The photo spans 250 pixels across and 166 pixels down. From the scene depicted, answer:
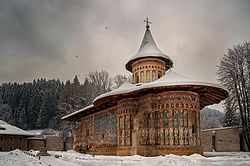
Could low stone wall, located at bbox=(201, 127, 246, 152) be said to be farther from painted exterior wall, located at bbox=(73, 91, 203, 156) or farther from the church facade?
painted exterior wall, located at bbox=(73, 91, 203, 156)

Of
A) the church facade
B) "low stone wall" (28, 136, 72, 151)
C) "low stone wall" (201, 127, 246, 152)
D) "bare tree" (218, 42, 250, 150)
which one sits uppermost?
"bare tree" (218, 42, 250, 150)

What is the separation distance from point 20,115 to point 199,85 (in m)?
75.9

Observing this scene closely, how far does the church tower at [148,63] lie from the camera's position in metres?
26.6

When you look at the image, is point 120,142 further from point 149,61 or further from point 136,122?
point 149,61

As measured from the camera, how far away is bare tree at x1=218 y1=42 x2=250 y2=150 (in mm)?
30172

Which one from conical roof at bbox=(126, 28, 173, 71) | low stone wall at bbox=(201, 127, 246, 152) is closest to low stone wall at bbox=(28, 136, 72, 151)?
low stone wall at bbox=(201, 127, 246, 152)

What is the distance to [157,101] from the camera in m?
20.7

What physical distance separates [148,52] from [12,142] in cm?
3247

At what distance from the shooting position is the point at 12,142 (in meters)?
48.6

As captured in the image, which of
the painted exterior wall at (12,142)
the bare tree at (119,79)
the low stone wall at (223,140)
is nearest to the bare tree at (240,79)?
the low stone wall at (223,140)

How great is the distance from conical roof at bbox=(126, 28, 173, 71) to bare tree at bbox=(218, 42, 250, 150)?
6.46 meters

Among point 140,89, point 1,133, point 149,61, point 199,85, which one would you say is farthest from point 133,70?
point 1,133

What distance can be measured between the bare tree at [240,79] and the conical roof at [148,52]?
6463 mm

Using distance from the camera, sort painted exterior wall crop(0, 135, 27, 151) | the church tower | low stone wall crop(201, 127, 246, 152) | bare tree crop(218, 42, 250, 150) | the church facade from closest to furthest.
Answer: the church facade < the church tower < bare tree crop(218, 42, 250, 150) < low stone wall crop(201, 127, 246, 152) < painted exterior wall crop(0, 135, 27, 151)
